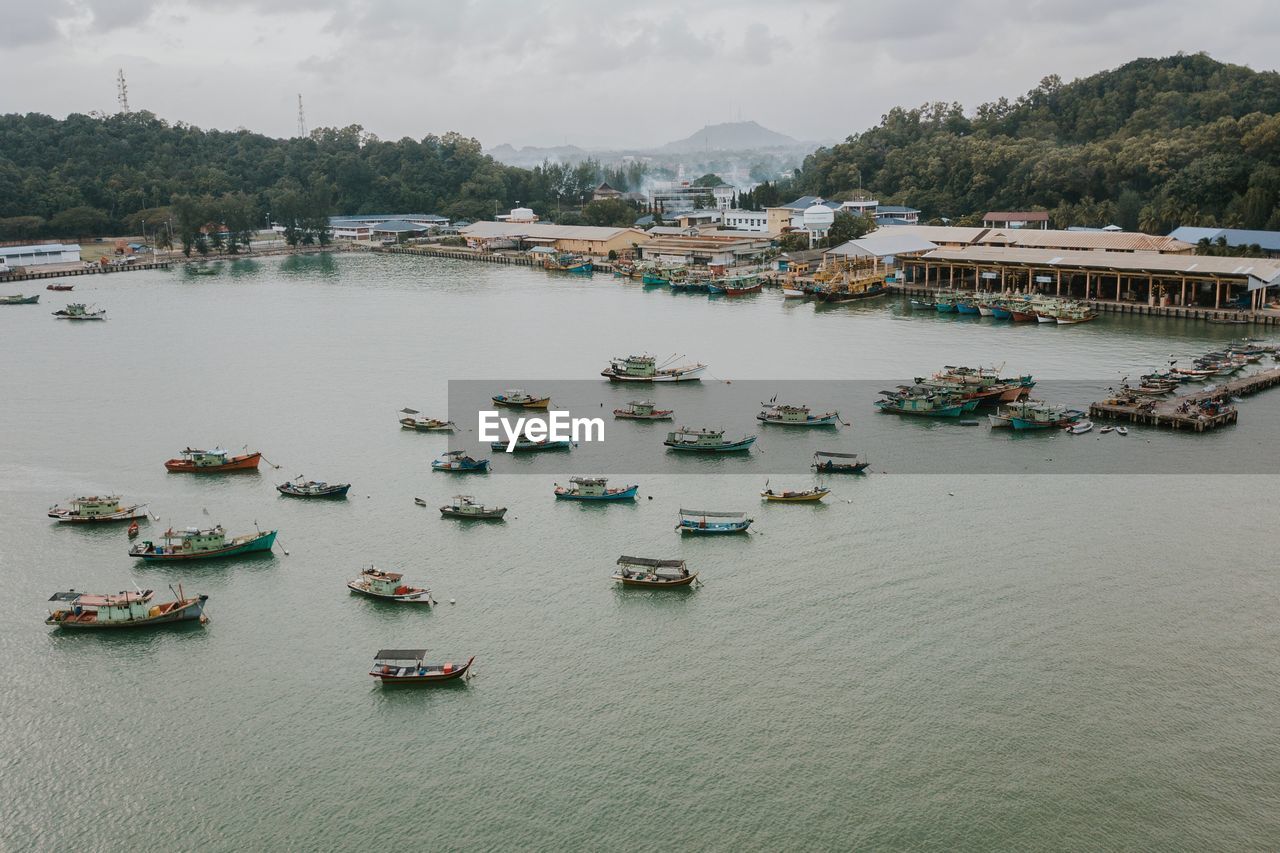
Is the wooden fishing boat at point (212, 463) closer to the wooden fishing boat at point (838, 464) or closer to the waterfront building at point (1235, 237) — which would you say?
the wooden fishing boat at point (838, 464)

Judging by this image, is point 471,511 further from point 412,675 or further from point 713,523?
point 412,675

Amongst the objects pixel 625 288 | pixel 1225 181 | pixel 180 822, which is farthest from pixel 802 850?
pixel 1225 181

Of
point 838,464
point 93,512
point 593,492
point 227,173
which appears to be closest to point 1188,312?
point 838,464

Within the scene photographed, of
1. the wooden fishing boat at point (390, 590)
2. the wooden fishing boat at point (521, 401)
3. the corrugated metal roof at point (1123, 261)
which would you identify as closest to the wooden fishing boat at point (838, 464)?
the wooden fishing boat at point (521, 401)

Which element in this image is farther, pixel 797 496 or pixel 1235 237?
pixel 1235 237

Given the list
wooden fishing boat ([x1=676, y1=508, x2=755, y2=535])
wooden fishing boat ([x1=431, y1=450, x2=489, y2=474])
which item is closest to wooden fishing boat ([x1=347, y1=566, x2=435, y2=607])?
wooden fishing boat ([x1=676, y1=508, x2=755, y2=535])
